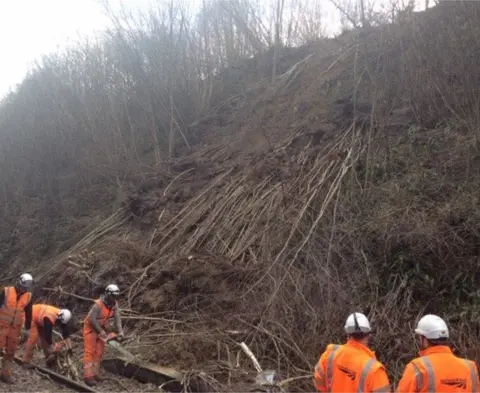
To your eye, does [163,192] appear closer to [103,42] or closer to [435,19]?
[435,19]

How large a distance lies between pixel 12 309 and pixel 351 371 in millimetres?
6249

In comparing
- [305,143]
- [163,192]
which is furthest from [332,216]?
[163,192]

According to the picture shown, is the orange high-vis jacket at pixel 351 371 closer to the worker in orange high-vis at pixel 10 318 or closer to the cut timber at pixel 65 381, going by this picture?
the cut timber at pixel 65 381

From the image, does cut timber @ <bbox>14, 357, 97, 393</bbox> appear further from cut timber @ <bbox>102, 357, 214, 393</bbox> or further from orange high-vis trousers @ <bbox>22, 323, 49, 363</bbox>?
cut timber @ <bbox>102, 357, 214, 393</bbox>

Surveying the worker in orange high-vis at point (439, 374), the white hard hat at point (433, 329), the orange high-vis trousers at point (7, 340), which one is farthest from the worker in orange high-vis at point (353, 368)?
the orange high-vis trousers at point (7, 340)

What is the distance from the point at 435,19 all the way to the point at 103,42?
52.1ft

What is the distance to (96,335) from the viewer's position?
838 centimetres

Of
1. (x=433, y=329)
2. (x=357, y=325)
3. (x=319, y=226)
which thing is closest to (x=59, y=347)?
(x=319, y=226)

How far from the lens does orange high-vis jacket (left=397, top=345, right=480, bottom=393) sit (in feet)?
12.1

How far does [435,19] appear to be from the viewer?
11258mm

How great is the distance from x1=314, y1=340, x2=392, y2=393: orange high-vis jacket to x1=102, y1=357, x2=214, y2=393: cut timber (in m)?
3.24

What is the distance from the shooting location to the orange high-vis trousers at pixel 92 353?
321 inches

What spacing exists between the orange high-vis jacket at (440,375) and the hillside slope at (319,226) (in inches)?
110

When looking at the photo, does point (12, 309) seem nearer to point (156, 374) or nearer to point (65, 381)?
point (65, 381)
